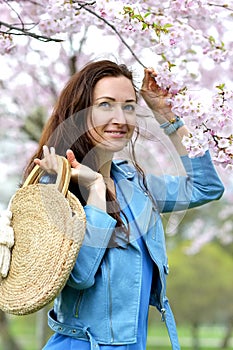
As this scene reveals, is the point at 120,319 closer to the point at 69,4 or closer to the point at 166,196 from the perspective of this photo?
the point at 166,196

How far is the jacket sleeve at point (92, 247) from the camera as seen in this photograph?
5.58 ft

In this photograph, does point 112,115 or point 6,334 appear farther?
point 6,334

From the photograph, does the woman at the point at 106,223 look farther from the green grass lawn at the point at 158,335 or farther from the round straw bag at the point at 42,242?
the green grass lawn at the point at 158,335

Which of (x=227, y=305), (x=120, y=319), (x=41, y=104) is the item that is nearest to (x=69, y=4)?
(x=120, y=319)

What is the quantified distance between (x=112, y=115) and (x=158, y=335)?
19.3 metres

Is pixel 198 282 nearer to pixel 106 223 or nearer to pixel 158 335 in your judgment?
pixel 158 335

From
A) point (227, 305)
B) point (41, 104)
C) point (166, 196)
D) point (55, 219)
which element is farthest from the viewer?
point (227, 305)

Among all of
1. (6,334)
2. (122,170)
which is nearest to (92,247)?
(122,170)

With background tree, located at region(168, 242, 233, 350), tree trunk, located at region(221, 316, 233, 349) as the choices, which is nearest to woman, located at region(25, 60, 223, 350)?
background tree, located at region(168, 242, 233, 350)

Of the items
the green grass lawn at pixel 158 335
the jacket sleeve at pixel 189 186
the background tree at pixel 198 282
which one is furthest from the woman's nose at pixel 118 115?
the green grass lawn at pixel 158 335

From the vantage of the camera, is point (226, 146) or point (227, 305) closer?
point (226, 146)

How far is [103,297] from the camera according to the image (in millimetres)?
1769

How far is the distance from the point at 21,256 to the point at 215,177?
0.63 meters

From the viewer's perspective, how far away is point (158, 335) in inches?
808
